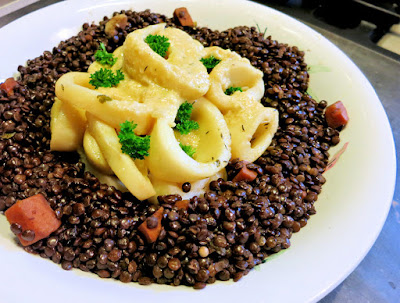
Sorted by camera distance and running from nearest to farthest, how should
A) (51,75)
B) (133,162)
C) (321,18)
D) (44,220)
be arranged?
(44,220) < (133,162) < (51,75) < (321,18)

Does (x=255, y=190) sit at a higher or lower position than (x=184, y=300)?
higher

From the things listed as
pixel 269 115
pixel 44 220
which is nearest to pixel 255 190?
pixel 269 115

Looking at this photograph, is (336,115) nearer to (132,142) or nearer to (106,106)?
(132,142)

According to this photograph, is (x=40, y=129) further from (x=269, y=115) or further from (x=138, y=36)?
(x=269, y=115)

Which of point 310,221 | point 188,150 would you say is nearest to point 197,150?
point 188,150

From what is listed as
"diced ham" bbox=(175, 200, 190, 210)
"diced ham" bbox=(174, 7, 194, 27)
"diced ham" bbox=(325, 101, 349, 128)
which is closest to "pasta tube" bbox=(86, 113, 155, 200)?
"diced ham" bbox=(175, 200, 190, 210)

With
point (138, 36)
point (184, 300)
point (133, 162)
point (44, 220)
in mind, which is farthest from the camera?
point (138, 36)
